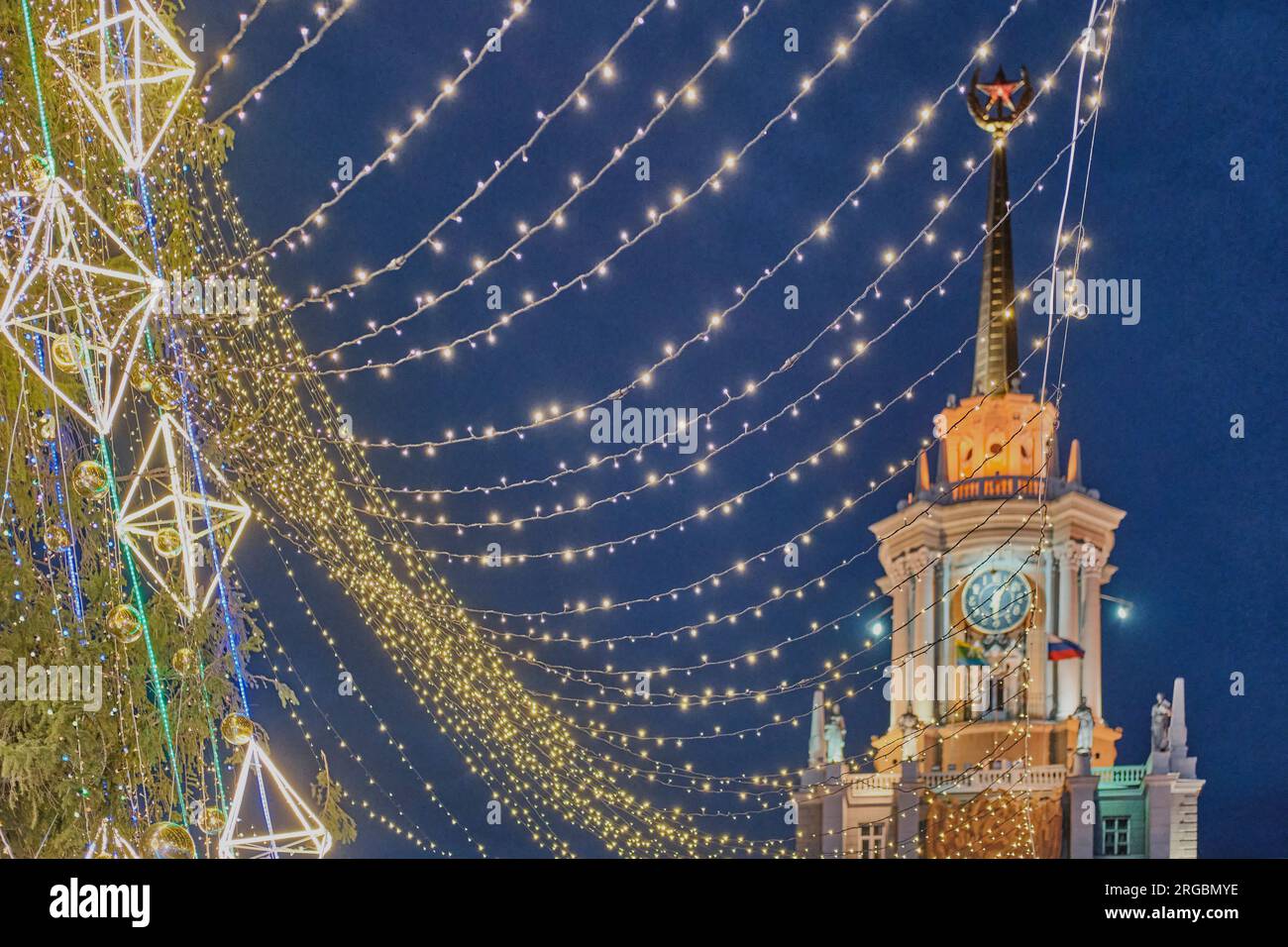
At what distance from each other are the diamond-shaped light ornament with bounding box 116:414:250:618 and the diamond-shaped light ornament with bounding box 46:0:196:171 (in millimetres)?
1489

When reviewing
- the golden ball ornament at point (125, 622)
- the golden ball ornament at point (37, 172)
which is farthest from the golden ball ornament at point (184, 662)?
the golden ball ornament at point (37, 172)

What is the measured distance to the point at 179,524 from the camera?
8391 millimetres

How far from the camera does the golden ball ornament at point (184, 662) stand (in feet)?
30.0

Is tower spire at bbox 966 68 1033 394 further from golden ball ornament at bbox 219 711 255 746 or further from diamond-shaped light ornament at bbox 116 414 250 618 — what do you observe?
golden ball ornament at bbox 219 711 255 746

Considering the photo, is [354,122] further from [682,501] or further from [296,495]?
[296,495]

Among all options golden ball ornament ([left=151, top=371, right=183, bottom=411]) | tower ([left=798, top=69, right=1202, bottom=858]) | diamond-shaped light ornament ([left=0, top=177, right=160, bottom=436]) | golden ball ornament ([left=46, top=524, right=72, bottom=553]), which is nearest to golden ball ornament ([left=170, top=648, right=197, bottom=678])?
golden ball ornament ([left=46, top=524, right=72, bottom=553])

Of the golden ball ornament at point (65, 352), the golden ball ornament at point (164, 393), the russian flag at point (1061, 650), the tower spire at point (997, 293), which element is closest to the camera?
the golden ball ornament at point (65, 352)

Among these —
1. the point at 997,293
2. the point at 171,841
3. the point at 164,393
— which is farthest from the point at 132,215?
the point at 997,293

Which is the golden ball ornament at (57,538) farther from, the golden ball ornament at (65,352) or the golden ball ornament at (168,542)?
the golden ball ornament at (65,352)

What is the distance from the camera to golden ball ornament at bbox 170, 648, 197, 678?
9.15 metres

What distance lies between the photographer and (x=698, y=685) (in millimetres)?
34844

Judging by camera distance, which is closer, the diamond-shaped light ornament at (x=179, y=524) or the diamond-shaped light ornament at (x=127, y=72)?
the diamond-shaped light ornament at (x=127, y=72)

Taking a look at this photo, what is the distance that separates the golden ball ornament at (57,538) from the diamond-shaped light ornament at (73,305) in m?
0.58
